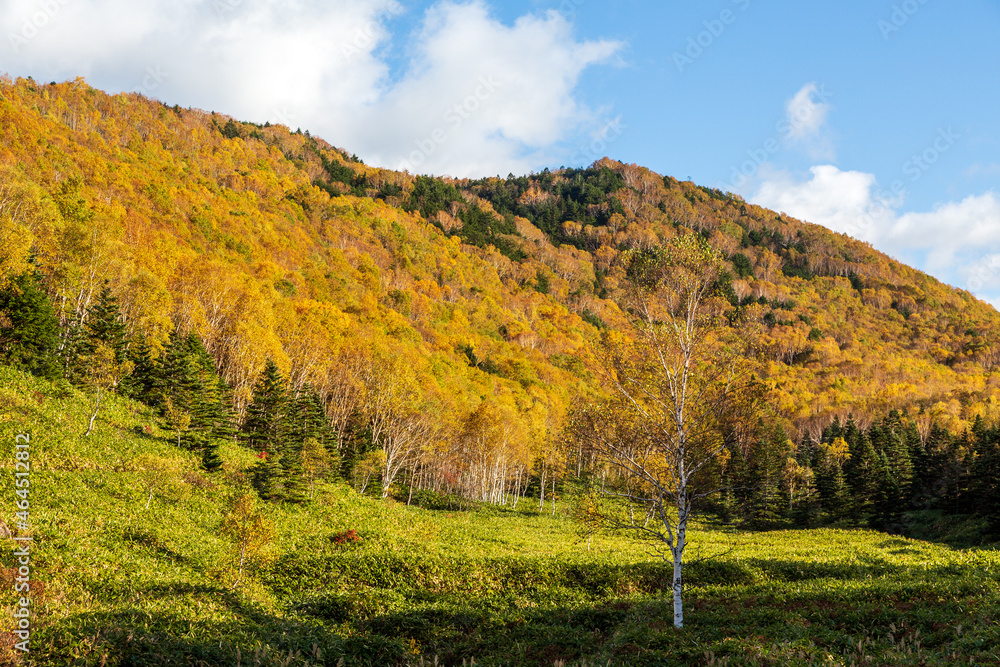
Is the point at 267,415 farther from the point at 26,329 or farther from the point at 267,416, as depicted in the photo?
the point at 26,329

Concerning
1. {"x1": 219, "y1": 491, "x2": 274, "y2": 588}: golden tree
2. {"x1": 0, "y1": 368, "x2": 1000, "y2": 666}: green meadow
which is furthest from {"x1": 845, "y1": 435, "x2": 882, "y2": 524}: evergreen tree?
{"x1": 219, "y1": 491, "x2": 274, "y2": 588}: golden tree

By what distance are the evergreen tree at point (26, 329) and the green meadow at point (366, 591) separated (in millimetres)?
2232

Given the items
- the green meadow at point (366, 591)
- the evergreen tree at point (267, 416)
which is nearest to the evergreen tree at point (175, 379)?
the green meadow at point (366, 591)

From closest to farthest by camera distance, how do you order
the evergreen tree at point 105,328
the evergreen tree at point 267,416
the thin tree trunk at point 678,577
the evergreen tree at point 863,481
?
1. the thin tree trunk at point 678,577
2. the evergreen tree at point 105,328
3. the evergreen tree at point 267,416
4. the evergreen tree at point 863,481

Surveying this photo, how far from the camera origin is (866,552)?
116 ft

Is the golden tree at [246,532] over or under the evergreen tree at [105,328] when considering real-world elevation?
under

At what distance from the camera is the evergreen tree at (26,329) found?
111ft

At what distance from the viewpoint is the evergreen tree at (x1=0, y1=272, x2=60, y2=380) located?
33.9 meters

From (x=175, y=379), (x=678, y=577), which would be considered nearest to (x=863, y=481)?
(x=678, y=577)

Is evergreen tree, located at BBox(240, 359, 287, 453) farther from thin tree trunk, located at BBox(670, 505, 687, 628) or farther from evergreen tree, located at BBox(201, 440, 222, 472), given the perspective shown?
thin tree trunk, located at BBox(670, 505, 687, 628)

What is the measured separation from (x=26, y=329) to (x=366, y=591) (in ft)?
105

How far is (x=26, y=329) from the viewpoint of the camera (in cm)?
3441

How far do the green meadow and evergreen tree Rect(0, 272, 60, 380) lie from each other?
223cm

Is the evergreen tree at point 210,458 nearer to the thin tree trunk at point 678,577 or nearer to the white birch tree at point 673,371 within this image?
Result: the white birch tree at point 673,371
